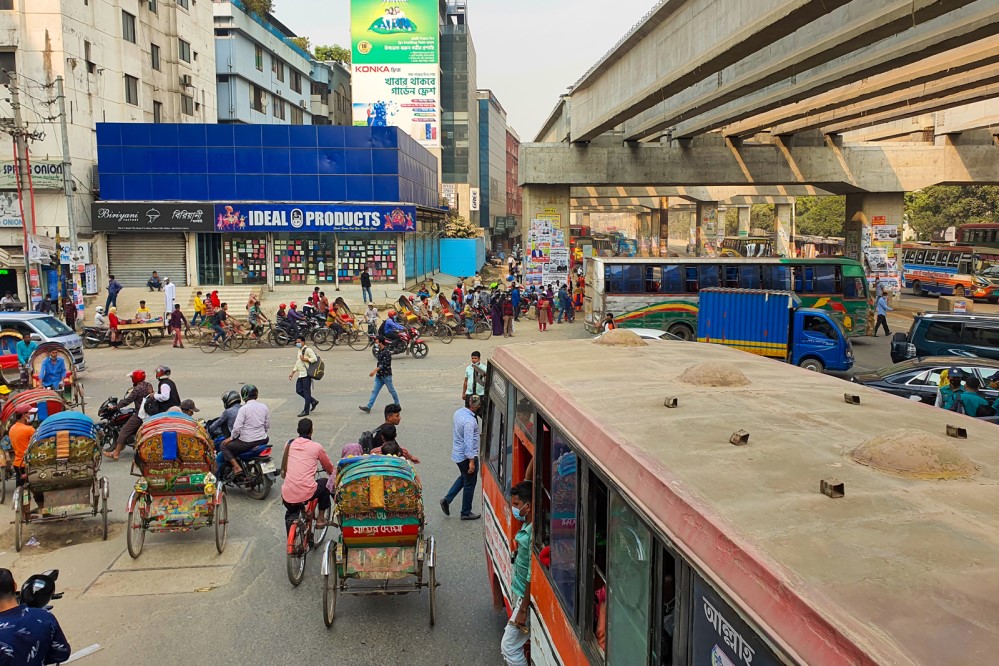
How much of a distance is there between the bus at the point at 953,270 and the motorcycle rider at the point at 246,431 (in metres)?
37.4

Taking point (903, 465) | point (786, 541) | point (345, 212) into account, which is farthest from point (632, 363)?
point (345, 212)

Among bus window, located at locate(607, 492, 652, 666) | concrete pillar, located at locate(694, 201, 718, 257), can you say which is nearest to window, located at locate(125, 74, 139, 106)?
bus window, located at locate(607, 492, 652, 666)

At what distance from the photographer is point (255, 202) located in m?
34.1

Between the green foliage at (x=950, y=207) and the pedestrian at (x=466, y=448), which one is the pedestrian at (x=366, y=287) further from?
the green foliage at (x=950, y=207)

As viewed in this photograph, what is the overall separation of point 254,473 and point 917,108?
73.2 ft

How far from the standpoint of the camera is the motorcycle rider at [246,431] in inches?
392

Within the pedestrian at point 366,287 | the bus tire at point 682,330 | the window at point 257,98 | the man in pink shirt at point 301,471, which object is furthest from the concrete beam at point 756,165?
the window at point 257,98

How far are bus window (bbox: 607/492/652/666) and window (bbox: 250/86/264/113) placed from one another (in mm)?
57780

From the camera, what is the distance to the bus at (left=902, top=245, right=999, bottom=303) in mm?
38125

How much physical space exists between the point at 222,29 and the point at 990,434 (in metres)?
55.8

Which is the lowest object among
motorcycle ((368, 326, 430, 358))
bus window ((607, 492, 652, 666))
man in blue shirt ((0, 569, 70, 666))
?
motorcycle ((368, 326, 430, 358))

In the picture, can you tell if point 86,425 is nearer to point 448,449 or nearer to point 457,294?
point 448,449

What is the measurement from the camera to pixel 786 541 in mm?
2701

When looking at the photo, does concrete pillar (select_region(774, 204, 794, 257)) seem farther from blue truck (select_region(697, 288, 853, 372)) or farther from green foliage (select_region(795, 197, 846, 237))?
blue truck (select_region(697, 288, 853, 372))
